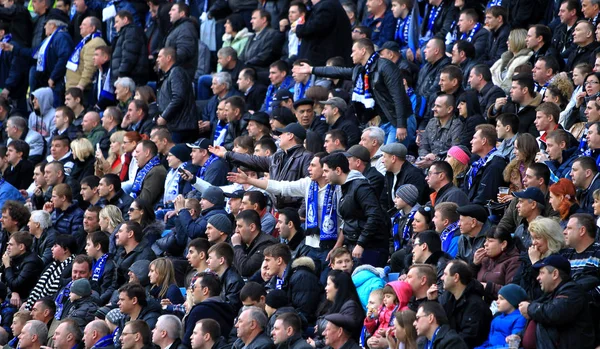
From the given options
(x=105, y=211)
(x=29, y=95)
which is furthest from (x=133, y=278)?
(x=29, y=95)

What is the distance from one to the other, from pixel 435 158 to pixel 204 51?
222 inches

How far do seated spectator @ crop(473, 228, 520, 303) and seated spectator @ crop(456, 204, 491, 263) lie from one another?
30 centimetres

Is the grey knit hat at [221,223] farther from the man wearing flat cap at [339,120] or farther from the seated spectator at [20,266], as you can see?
the seated spectator at [20,266]

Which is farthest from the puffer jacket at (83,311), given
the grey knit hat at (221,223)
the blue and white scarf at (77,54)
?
the blue and white scarf at (77,54)

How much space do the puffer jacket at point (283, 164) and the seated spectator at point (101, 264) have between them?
1.71 metres

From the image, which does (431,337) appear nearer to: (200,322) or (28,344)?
(200,322)

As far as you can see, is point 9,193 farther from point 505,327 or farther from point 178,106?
point 505,327

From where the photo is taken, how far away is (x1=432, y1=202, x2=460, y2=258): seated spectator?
38.9 feet

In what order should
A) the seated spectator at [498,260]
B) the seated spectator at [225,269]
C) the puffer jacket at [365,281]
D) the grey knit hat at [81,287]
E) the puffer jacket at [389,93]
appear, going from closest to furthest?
the seated spectator at [498,260] < the puffer jacket at [365,281] < the seated spectator at [225,269] < the grey knit hat at [81,287] < the puffer jacket at [389,93]

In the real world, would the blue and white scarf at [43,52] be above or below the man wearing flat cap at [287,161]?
below

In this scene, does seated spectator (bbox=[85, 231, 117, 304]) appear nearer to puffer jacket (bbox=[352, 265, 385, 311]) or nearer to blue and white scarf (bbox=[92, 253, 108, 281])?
blue and white scarf (bbox=[92, 253, 108, 281])

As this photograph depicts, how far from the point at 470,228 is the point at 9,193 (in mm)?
6929

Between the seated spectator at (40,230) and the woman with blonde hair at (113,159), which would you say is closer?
the seated spectator at (40,230)

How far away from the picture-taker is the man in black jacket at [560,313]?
10000 mm
